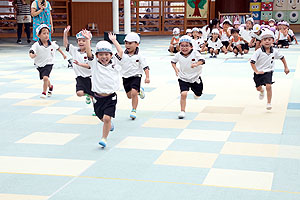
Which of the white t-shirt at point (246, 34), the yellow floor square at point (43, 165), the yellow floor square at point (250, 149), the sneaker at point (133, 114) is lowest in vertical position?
the yellow floor square at point (43, 165)

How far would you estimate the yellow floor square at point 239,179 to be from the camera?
4.81 meters

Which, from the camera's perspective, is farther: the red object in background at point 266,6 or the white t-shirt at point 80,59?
the red object in background at point 266,6

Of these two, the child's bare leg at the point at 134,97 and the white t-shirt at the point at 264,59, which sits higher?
the white t-shirt at the point at 264,59

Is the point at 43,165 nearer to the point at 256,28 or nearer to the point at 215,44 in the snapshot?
the point at 256,28

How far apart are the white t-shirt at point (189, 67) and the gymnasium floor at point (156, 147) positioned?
58 centimetres

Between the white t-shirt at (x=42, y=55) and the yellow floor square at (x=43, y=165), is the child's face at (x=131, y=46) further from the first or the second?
the yellow floor square at (x=43, y=165)

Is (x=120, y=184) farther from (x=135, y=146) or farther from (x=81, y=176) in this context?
(x=135, y=146)

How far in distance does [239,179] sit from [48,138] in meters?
2.83

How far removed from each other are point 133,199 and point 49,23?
12.0 m

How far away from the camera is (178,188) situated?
475 cm

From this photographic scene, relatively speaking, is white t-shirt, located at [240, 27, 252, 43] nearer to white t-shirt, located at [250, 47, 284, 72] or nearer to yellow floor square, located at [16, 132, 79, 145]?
white t-shirt, located at [250, 47, 284, 72]

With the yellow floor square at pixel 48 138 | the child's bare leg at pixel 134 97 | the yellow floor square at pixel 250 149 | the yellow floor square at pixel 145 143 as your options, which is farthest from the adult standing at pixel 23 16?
the yellow floor square at pixel 250 149

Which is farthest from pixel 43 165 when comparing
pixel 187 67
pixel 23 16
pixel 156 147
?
pixel 23 16

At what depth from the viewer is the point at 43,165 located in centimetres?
554
